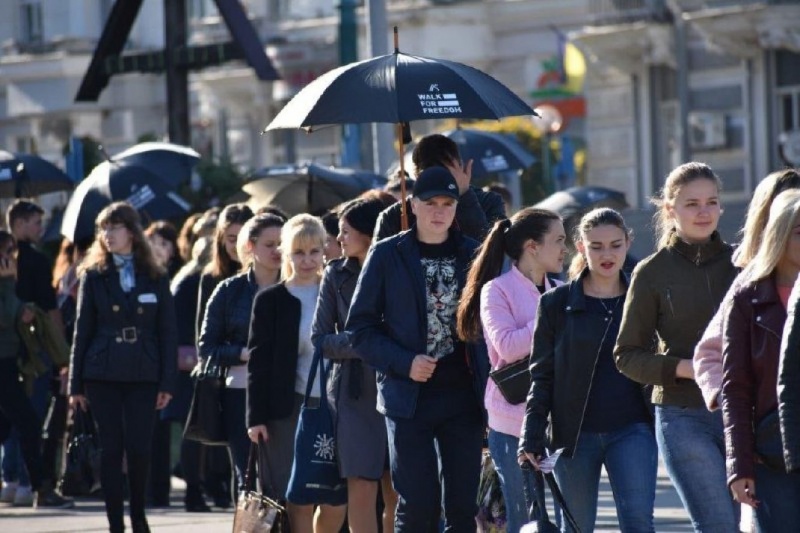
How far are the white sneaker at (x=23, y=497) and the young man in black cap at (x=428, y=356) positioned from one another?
5.93m

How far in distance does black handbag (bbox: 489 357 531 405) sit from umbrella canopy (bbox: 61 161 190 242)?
604cm

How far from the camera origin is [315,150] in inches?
1694

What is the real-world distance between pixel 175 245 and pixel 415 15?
24464 millimetres

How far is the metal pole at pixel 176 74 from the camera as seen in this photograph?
18234 mm

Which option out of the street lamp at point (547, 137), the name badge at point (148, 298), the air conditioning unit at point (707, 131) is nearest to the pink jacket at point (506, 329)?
the name badge at point (148, 298)

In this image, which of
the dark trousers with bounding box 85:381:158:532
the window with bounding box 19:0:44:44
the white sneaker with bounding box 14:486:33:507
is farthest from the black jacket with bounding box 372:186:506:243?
the window with bounding box 19:0:44:44

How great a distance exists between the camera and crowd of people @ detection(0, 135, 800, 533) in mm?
6320

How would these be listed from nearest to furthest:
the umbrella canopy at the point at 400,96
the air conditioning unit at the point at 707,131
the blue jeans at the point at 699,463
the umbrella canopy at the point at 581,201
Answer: the blue jeans at the point at 699,463 → the umbrella canopy at the point at 400,96 → the umbrella canopy at the point at 581,201 → the air conditioning unit at the point at 707,131

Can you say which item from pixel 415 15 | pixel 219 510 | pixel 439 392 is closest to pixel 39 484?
→ pixel 219 510

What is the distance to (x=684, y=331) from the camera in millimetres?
7457

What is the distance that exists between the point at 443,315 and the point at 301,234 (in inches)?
62.1

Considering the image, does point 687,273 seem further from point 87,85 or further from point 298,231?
point 87,85

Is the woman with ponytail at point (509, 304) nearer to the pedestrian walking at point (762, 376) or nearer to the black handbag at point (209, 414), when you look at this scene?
the pedestrian walking at point (762, 376)

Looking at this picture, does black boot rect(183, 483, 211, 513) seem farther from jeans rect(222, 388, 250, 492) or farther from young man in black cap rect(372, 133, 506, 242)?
young man in black cap rect(372, 133, 506, 242)
